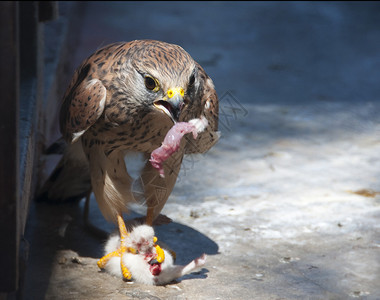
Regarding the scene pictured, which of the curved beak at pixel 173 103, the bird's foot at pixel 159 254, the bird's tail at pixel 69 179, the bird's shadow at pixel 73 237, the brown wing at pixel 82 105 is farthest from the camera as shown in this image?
the bird's tail at pixel 69 179

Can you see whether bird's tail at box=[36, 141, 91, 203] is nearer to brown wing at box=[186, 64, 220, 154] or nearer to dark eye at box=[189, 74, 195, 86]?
brown wing at box=[186, 64, 220, 154]

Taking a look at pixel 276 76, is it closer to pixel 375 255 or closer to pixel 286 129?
pixel 286 129

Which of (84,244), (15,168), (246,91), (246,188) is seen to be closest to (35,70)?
(84,244)

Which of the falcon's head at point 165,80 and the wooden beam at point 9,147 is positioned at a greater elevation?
the falcon's head at point 165,80

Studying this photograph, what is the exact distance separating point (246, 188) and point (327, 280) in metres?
1.31

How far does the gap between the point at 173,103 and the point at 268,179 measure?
1.93 m

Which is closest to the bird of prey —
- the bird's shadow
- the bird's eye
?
the bird's eye

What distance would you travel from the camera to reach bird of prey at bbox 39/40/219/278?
2.86 meters

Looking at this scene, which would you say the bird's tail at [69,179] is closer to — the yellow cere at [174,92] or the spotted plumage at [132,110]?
the spotted plumage at [132,110]

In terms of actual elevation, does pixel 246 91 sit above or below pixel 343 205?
above

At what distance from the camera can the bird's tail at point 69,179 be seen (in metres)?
3.73

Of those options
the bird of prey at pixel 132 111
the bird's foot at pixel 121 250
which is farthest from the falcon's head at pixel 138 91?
the bird's foot at pixel 121 250

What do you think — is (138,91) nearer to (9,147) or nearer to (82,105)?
(82,105)

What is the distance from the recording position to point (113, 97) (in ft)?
9.90
